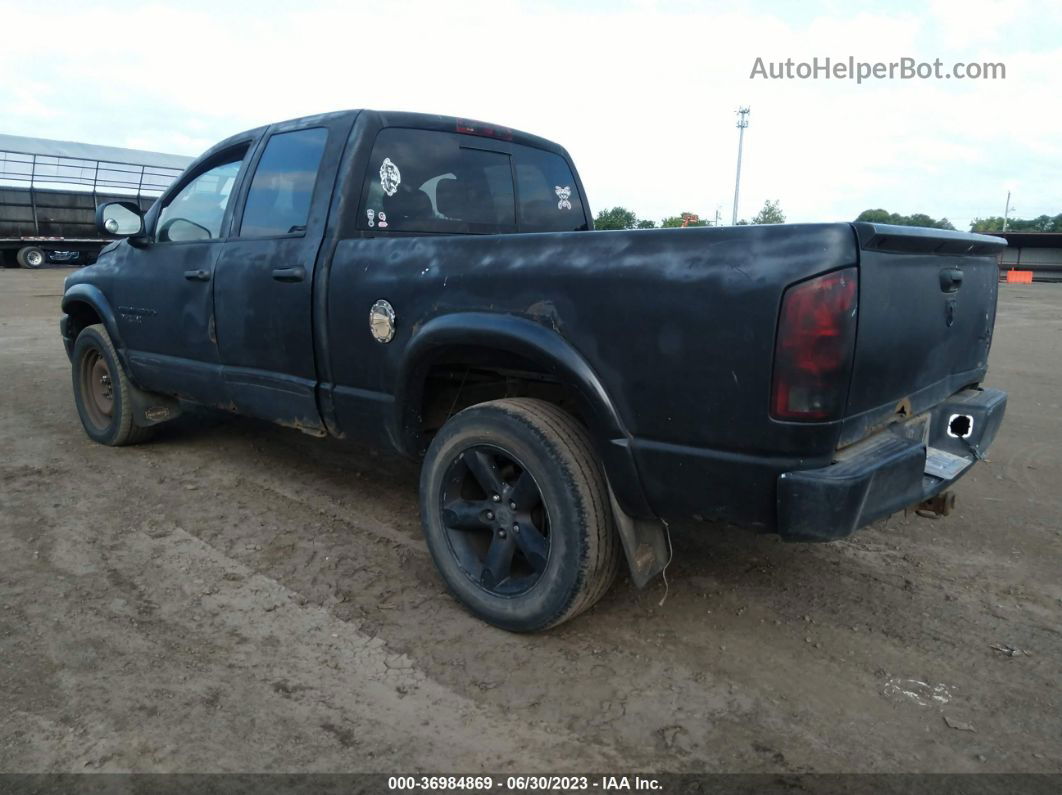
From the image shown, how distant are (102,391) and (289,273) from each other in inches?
103

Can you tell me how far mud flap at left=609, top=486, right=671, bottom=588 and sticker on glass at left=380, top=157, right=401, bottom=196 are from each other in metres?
1.82

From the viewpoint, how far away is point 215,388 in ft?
13.6

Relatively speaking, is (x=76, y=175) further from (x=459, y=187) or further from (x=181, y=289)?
(x=459, y=187)

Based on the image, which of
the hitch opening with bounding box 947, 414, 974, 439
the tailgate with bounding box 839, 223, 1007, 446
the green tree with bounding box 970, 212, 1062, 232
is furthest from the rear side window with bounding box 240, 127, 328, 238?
the green tree with bounding box 970, 212, 1062, 232

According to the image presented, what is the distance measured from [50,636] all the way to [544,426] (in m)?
1.91

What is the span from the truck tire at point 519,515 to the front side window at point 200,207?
6.94 feet

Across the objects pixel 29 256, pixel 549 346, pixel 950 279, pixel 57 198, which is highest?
pixel 57 198

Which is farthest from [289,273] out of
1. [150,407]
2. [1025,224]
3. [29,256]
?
[1025,224]

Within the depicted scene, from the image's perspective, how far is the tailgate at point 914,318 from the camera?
2.22 m

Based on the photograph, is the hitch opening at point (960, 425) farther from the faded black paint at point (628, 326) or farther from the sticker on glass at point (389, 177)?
the sticker on glass at point (389, 177)

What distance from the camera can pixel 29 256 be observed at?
2234 cm

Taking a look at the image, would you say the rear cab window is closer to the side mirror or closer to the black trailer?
the side mirror

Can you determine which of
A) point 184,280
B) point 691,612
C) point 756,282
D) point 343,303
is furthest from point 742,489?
Result: point 184,280

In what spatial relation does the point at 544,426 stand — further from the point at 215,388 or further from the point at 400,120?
the point at 215,388
